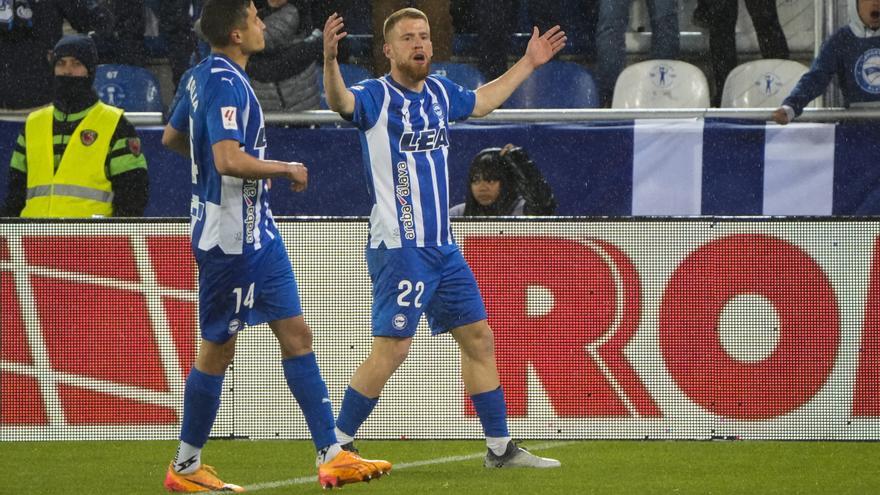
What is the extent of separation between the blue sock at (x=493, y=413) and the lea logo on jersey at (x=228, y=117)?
1.69m

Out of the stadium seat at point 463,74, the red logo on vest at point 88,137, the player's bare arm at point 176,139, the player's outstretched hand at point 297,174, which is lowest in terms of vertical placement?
the red logo on vest at point 88,137

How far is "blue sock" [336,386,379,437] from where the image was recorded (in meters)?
6.36

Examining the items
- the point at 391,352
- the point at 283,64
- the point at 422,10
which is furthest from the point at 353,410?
the point at 422,10

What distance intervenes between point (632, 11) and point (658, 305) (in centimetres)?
539

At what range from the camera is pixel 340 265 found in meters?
7.36

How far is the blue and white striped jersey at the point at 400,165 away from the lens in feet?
20.6

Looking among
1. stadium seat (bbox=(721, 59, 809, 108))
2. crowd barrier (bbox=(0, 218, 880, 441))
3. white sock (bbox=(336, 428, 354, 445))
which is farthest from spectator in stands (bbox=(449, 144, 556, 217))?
white sock (bbox=(336, 428, 354, 445))

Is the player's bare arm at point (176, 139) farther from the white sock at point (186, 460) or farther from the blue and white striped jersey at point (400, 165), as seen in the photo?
the white sock at point (186, 460)

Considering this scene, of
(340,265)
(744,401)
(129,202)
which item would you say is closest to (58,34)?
(129,202)

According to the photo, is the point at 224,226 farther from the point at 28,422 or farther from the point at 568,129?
the point at 568,129

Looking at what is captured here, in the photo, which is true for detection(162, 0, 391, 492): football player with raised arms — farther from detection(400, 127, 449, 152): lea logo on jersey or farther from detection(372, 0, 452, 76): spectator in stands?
detection(372, 0, 452, 76): spectator in stands

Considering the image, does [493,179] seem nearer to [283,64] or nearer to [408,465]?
[283,64]

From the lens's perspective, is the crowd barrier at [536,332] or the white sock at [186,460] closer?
the white sock at [186,460]

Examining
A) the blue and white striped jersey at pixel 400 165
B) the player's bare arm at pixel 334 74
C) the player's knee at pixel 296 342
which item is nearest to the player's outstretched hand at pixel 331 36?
the player's bare arm at pixel 334 74
